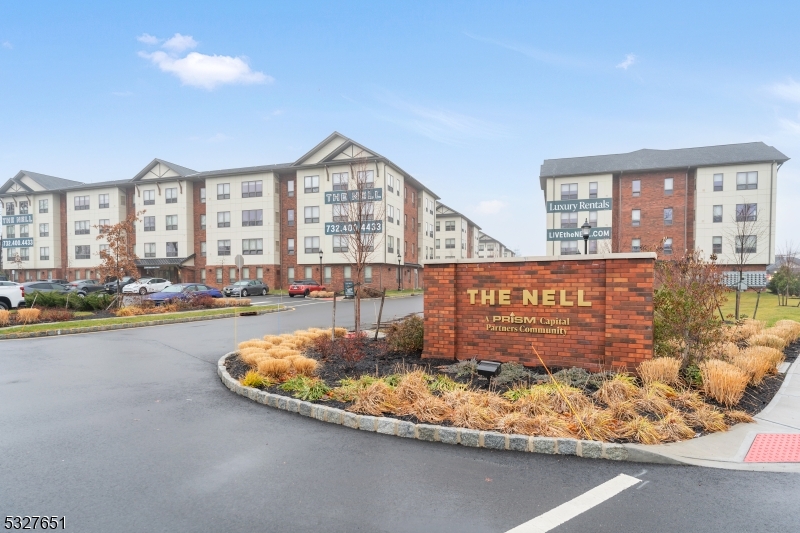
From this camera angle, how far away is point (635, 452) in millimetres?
5023

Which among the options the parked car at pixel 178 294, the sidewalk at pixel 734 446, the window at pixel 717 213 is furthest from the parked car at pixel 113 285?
the window at pixel 717 213

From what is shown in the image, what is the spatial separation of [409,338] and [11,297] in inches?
801

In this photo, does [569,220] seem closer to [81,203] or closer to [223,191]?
[223,191]

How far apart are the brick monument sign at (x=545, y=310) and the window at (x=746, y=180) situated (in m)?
47.2

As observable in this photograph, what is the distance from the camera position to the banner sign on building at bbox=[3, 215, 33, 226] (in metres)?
62.8

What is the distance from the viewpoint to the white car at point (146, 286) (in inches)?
1458

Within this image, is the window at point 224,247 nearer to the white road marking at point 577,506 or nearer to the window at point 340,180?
the window at point 340,180

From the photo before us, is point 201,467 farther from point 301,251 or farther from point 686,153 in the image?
point 686,153

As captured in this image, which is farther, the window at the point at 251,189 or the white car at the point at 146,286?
the window at the point at 251,189

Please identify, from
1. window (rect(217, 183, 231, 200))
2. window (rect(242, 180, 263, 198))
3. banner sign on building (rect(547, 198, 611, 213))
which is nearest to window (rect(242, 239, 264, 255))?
window (rect(242, 180, 263, 198))

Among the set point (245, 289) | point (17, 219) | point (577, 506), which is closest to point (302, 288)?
point (245, 289)

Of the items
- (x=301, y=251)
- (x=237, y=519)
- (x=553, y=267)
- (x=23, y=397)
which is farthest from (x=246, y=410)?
(x=301, y=251)

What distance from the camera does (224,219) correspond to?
52.9 metres

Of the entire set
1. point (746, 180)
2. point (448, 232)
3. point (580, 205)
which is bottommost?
point (580, 205)
